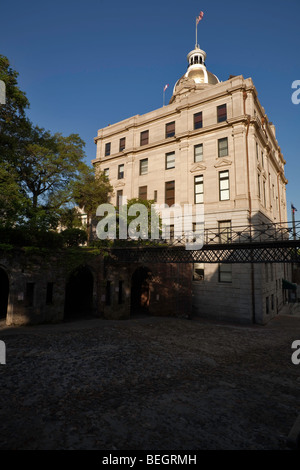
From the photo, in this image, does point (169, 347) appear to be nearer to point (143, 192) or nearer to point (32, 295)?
point (32, 295)

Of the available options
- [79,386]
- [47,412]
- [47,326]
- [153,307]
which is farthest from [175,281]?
[47,412]

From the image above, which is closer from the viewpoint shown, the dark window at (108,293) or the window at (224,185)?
the dark window at (108,293)

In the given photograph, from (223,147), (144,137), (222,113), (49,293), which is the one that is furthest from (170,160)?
(49,293)

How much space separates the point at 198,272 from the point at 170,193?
9.71 meters

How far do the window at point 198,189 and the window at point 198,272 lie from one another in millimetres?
6757

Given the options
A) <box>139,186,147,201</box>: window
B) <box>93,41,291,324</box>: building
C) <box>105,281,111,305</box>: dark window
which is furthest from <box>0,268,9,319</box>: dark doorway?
<box>139,186,147,201</box>: window

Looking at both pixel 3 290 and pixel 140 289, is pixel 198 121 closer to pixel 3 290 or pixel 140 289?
pixel 140 289

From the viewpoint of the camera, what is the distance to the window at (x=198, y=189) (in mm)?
25625

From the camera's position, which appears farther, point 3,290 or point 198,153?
point 198,153

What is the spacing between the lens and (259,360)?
38.9 ft

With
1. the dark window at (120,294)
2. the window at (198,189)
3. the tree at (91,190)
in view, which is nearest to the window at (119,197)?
the tree at (91,190)

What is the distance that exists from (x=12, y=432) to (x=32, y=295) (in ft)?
42.9

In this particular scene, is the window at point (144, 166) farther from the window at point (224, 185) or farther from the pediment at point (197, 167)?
the window at point (224, 185)

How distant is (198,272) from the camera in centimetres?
2439
